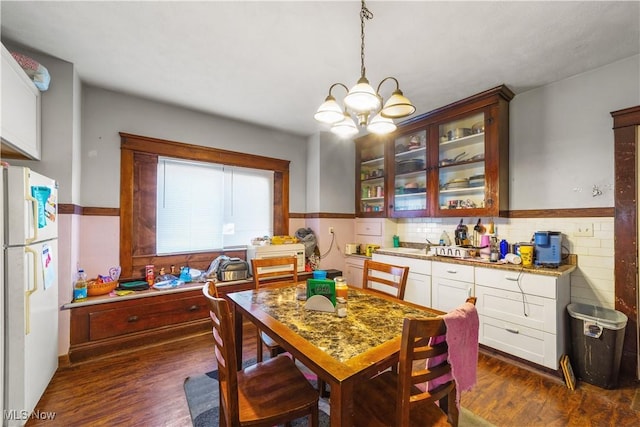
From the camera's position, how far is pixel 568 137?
2463 millimetres

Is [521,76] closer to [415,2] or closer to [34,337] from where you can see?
[415,2]

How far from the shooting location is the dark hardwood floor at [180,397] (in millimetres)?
1703

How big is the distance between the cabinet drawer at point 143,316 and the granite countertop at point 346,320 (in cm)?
142

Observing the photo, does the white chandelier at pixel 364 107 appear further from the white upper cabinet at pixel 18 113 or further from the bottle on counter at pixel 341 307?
the white upper cabinet at pixel 18 113

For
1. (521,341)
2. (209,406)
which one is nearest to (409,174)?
(521,341)

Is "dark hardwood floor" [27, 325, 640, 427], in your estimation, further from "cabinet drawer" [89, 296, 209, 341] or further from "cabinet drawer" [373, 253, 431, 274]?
"cabinet drawer" [373, 253, 431, 274]

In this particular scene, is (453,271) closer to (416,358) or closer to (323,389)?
(323,389)

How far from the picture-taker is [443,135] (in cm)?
322

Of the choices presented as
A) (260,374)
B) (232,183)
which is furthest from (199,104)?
(260,374)

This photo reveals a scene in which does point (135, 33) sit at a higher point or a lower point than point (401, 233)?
higher

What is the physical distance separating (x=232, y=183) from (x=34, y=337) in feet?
7.54

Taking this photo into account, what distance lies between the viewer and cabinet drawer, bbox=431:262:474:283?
2598 millimetres

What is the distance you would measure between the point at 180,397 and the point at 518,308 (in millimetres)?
2714

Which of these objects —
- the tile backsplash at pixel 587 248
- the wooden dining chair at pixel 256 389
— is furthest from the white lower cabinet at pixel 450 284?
the wooden dining chair at pixel 256 389
